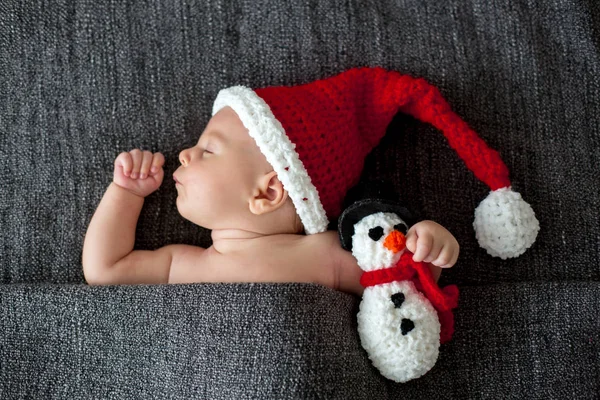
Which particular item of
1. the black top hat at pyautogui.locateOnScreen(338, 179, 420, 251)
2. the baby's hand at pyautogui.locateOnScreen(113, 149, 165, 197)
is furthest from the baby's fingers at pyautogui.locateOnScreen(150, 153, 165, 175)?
the black top hat at pyautogui.locateOnScreen(338, 179, 420, 251)

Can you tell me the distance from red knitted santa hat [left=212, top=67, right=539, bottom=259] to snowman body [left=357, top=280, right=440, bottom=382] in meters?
0.20

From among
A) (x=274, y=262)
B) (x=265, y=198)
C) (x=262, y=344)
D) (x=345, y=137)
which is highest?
(x=345, y=137)

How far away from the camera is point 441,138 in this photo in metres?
1.27

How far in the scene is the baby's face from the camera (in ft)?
3.57

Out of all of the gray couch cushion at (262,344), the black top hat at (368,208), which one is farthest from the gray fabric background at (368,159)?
the black top hat at (368,208)

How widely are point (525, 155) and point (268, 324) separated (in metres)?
0.71

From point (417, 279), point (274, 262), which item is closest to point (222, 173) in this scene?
point (274, 262)

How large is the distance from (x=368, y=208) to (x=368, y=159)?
0.24m

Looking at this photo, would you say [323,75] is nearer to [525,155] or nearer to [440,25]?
[440,25]

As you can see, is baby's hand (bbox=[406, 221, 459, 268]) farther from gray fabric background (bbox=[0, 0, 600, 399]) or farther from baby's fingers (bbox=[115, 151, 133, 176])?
baby's fingers (bbox=[115, 151, 133, 176])

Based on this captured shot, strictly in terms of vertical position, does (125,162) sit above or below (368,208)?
above

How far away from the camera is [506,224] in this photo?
1135 millimetres

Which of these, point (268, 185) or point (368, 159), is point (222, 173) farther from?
point (368, 159)

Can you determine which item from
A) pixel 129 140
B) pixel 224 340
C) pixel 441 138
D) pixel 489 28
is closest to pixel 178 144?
pixel 129 140
